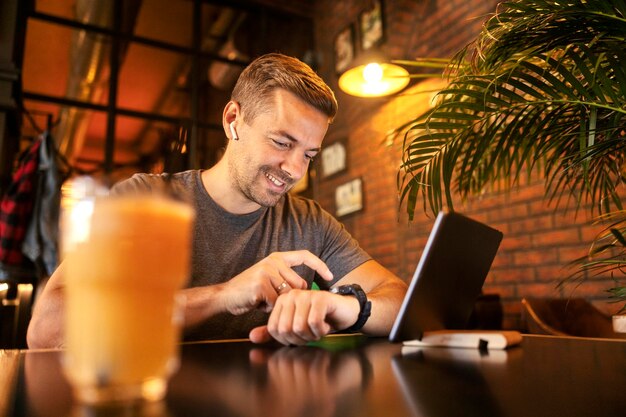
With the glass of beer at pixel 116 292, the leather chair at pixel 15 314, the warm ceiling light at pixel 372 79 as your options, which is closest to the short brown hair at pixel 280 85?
the leather chair at pixel 15 314

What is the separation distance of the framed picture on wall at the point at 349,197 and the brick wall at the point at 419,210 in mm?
52

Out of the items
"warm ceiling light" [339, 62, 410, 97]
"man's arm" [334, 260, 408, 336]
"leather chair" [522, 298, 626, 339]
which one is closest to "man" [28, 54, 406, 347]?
"man's arm" [334, 260, 408, 336]

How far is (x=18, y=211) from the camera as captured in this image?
2545mm

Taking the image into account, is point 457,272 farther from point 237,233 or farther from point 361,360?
point 237,233

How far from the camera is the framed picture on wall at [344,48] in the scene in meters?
4.16

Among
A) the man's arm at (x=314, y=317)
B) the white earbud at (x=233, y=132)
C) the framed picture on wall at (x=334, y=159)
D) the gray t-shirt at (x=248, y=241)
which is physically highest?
the framed picture on wall at (x=334, y=159)

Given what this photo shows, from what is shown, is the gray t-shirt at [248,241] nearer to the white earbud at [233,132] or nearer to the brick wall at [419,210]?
the white earbud at [233,132]

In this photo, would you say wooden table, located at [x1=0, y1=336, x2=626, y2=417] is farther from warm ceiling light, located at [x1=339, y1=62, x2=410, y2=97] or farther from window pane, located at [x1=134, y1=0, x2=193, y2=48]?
window pane, located at [x1=134, y1=0, x2=193, y2=48]

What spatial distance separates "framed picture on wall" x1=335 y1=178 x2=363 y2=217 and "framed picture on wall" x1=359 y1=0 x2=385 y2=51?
110 centimetres

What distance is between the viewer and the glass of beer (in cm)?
36

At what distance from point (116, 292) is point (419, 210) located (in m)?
3.14

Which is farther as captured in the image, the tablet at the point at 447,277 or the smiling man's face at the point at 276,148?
the smiling man's face at the point at 276,148

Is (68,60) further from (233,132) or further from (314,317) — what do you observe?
(314,317)

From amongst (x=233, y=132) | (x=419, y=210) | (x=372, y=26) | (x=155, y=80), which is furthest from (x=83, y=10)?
(x=233, y=132)
